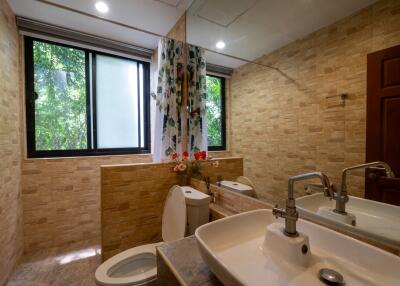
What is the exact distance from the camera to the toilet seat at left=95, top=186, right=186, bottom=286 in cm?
118

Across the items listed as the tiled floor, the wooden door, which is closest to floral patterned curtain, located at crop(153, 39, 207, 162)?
the tiled floor

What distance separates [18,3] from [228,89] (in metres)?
2.06

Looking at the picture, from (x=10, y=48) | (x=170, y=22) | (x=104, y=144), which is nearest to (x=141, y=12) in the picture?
(x=170, y=22)

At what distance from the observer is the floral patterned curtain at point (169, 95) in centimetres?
207

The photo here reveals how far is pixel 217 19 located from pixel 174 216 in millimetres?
1701

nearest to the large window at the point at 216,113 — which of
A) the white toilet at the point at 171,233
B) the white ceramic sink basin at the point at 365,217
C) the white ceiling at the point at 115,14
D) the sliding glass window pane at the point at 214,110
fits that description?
the sliding glass window pane at the point at 214,110

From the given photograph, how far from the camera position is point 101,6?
1.82m

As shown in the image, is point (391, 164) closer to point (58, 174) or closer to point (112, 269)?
point (112, 269)

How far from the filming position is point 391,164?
67 centimetres

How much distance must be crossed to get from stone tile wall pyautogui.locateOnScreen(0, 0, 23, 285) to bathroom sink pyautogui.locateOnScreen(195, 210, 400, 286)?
1849mm

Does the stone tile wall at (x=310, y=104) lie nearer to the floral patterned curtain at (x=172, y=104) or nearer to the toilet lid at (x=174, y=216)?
the toilet lid at (x=174, y=216)

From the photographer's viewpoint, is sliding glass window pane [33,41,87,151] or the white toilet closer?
the white toilet

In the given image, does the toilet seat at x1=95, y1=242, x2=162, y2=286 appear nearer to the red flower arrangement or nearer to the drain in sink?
the red flower arrangement

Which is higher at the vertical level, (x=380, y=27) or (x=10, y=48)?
(x=10, y=48)
